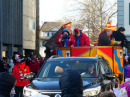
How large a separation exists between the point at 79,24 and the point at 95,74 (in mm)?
30103

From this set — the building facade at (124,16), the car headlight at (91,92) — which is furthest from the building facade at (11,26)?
the car headlight at (91,92)

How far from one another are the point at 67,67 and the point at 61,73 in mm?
275

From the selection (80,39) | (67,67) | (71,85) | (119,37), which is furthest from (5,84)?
(119,37)

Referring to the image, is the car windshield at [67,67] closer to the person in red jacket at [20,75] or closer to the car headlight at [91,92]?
the car headlight at [91,92]

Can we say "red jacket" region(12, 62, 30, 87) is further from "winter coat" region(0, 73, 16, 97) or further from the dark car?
"winter coat" region(0, 73, 16, 97)

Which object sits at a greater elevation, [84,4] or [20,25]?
[84,4]

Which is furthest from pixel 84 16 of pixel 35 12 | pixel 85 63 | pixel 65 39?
pixel 85 63

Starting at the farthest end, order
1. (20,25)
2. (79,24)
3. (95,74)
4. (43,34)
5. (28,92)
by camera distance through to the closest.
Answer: (43,34)
(79,24)
(20,25)
(95,74)
(28,92)

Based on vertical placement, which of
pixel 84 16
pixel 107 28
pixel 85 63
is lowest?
pixel 85 63

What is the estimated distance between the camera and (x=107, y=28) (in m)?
11.8

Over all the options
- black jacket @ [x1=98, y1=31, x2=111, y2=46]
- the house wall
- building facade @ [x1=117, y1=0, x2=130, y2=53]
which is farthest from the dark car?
the house wall

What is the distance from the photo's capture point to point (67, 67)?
771cm

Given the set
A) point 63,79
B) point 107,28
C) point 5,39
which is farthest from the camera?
→ point 5,39

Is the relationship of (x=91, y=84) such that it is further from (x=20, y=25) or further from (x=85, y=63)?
(x=20, y=25)
